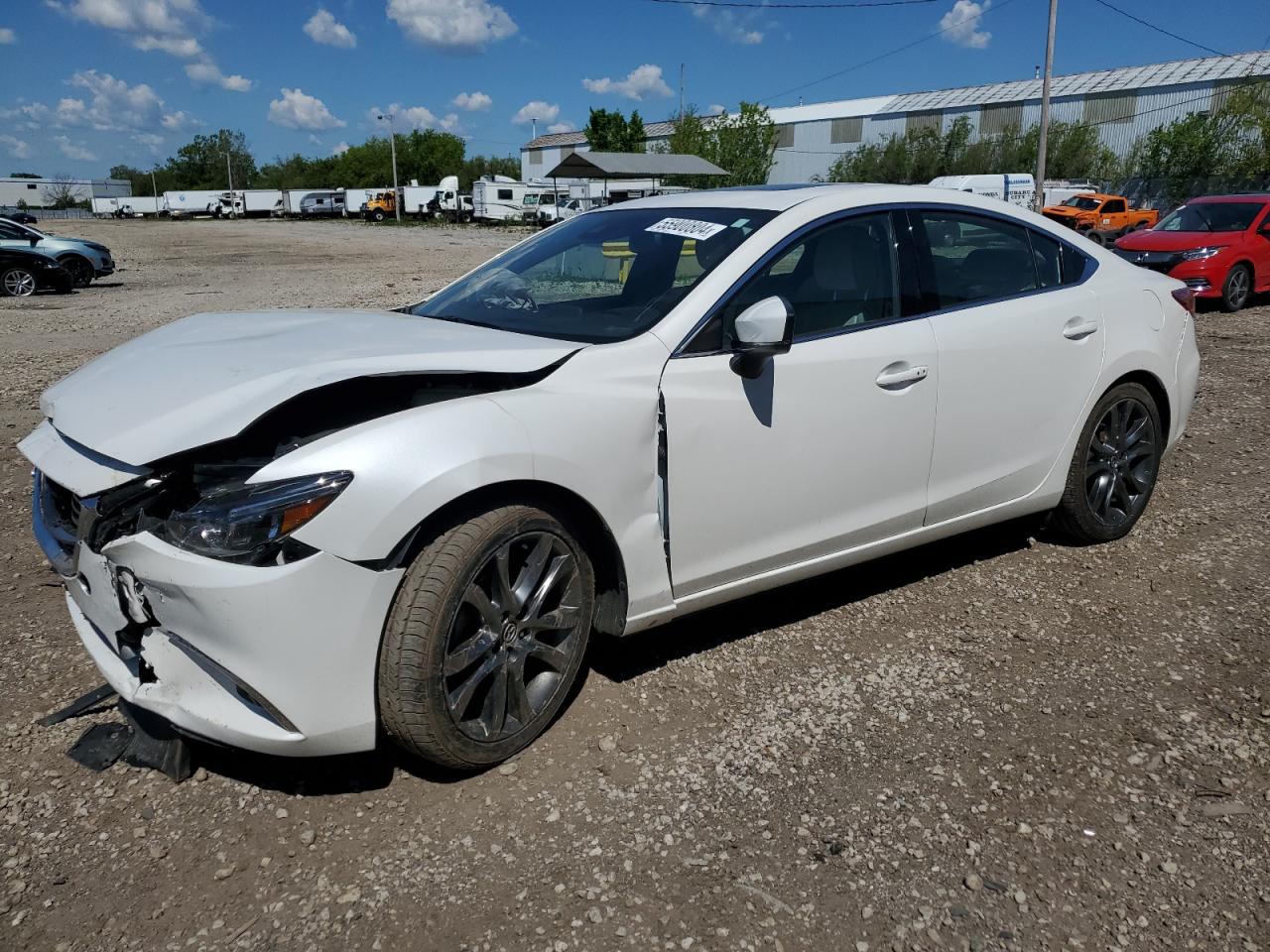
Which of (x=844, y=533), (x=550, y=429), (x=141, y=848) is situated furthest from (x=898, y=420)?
(x=141, y=848)

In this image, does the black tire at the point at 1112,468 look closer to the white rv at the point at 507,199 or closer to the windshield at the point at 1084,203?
the windshield at the point at 1084,203

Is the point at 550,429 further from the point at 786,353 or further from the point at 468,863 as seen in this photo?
the point at 468,863

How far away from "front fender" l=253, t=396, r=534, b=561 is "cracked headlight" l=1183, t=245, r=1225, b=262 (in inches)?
545

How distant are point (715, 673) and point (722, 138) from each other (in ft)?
194

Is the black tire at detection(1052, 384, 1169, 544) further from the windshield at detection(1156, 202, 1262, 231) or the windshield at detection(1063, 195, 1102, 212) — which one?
the windshield at detection(1063, 195, 1102, 212)

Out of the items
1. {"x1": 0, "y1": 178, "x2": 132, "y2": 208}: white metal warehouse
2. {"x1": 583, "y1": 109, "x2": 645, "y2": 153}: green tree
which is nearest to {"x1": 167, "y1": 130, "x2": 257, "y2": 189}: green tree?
{"x1": 0, "y1": 178, "x2": 132, "y2": 208}: white metal warehouse

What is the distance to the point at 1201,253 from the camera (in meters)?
13.6

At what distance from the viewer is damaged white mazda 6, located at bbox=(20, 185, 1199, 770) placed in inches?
98.3

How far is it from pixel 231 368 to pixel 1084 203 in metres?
36.8

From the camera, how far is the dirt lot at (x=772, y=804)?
2.37 meters

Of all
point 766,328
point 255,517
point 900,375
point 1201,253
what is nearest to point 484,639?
point 255,517

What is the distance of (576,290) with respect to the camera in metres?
3.94

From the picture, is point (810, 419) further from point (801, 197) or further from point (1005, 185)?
point (1005, 185)

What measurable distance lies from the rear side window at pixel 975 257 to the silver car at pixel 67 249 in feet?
61.4
